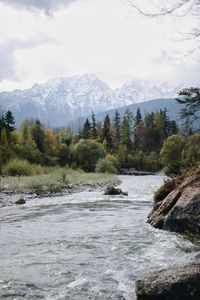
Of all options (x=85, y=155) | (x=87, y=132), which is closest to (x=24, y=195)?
(x=85, y=155)

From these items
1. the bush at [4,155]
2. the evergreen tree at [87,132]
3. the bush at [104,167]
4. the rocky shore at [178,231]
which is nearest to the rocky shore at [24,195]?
the rocky shore at [178,231]

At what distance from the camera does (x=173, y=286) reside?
24.8 feet

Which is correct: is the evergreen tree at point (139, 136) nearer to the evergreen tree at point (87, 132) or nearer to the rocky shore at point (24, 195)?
the evergreen tree at point (87, 132)

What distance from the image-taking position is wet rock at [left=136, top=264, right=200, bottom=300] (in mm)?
7512

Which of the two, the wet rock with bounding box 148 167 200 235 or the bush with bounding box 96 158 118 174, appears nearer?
the wet rock with bounding box 148 167 200 235

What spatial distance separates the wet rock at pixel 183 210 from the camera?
14305 mm

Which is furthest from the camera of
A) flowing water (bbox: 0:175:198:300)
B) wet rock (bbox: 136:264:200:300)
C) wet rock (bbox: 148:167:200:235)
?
wet rock (bbox: 148:167:200:235)

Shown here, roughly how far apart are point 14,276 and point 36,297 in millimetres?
1674

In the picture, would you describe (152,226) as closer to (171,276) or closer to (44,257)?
(44,257)

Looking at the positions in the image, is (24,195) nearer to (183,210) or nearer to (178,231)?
(178,231)

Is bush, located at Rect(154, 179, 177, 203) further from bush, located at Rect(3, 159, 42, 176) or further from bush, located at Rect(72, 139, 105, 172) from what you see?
bush, located at Rect(72, 139, 105, 172)

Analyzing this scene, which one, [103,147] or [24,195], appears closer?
[24,195]

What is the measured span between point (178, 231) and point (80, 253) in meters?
4.31

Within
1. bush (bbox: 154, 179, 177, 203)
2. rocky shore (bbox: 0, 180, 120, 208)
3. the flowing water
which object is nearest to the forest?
bush (bbox: 154, 179, 177, 203)
